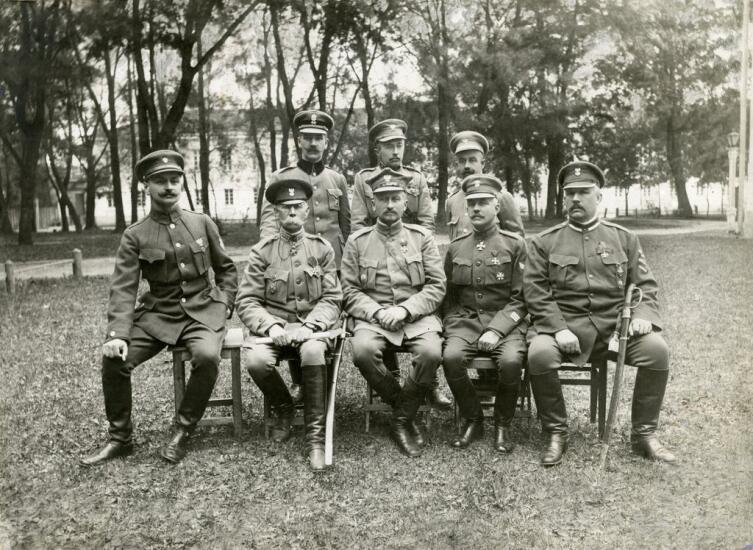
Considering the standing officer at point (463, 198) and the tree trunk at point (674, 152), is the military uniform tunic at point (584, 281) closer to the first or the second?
the standing officer at point (463, 198)

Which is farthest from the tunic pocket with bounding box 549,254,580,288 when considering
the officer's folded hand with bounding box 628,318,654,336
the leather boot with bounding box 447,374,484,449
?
the leather boot with bounding box 447,374,484,449

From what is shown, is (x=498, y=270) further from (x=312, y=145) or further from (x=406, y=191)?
(x=312, y=145)

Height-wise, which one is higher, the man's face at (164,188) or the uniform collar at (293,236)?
the man's face at (164,188)

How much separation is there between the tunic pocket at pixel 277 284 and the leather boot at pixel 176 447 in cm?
100

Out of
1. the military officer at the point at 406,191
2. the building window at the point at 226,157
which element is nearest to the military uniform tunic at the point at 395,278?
the military officer at the point at 406,191

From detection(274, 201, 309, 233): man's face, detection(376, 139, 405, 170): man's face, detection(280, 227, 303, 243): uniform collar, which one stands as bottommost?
detection(280, 227, 303, 243): uniform collar

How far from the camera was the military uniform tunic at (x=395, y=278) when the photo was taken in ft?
14.0

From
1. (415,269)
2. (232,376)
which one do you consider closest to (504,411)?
(415,269)

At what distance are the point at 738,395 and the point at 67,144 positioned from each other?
89.0 ft

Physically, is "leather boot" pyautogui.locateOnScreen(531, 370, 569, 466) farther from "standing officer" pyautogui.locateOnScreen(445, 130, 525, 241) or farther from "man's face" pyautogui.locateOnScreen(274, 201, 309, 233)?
"man's face" pyautogui.locateOnScreen(274, 201, 309, 233)

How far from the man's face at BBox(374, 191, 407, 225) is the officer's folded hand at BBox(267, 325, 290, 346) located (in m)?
1.02

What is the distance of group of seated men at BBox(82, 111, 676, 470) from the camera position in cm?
395

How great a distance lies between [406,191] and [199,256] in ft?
5.53

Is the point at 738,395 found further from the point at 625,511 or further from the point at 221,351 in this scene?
the point at 221,351
